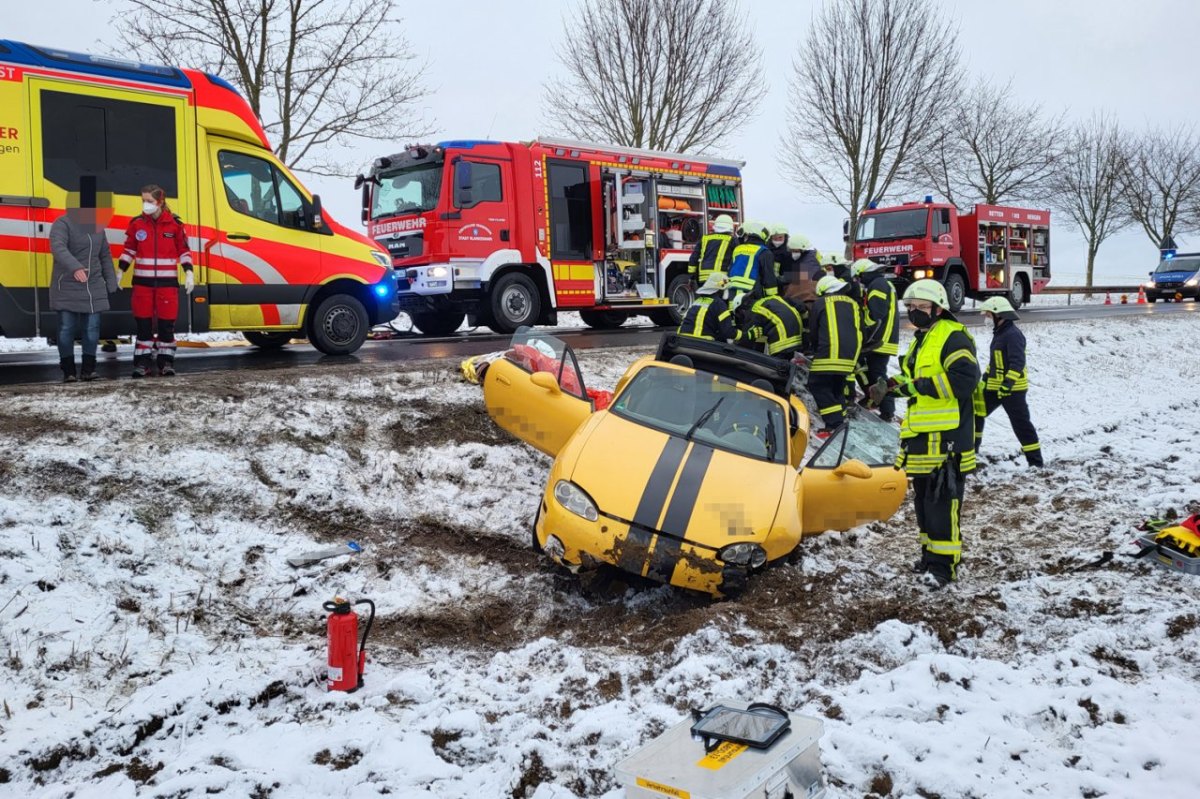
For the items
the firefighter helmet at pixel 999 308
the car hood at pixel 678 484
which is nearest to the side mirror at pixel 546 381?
the car hood at pixel 678 484

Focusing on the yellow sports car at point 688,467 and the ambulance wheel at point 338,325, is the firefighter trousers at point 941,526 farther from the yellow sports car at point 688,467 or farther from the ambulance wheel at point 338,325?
the ambulance wheel at point 338,325

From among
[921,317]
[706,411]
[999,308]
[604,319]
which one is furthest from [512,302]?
[921,317]

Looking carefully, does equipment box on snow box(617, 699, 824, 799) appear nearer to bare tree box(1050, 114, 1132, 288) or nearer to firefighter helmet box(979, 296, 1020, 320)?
firefighter helmet box(979, 296, 1020, 320)

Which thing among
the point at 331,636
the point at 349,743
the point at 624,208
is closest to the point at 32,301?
the point at 331,636

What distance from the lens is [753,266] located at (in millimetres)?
8953

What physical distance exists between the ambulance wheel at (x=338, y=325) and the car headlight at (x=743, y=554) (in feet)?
22.2

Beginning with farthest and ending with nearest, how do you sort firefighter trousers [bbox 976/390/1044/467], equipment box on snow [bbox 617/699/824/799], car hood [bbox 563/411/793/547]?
firefighter trousers [bbox 976/390/1044/467] → car hood [bbox 563/411/793/547] → equipment box on snow [bbox 617/699/824/799]

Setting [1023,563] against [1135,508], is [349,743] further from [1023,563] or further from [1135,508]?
[1135,508]

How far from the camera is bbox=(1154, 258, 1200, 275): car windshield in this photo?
33.0m

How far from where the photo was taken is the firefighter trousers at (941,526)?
5.99m

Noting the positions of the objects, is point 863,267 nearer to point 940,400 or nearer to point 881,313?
point 881,313

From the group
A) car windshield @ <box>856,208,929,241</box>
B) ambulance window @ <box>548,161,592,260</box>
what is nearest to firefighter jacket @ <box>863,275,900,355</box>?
ambulance window @ <box>548,161,592,260</box>

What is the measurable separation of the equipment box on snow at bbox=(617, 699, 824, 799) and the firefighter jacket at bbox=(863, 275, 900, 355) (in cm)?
717

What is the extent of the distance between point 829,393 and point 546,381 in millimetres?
3815
